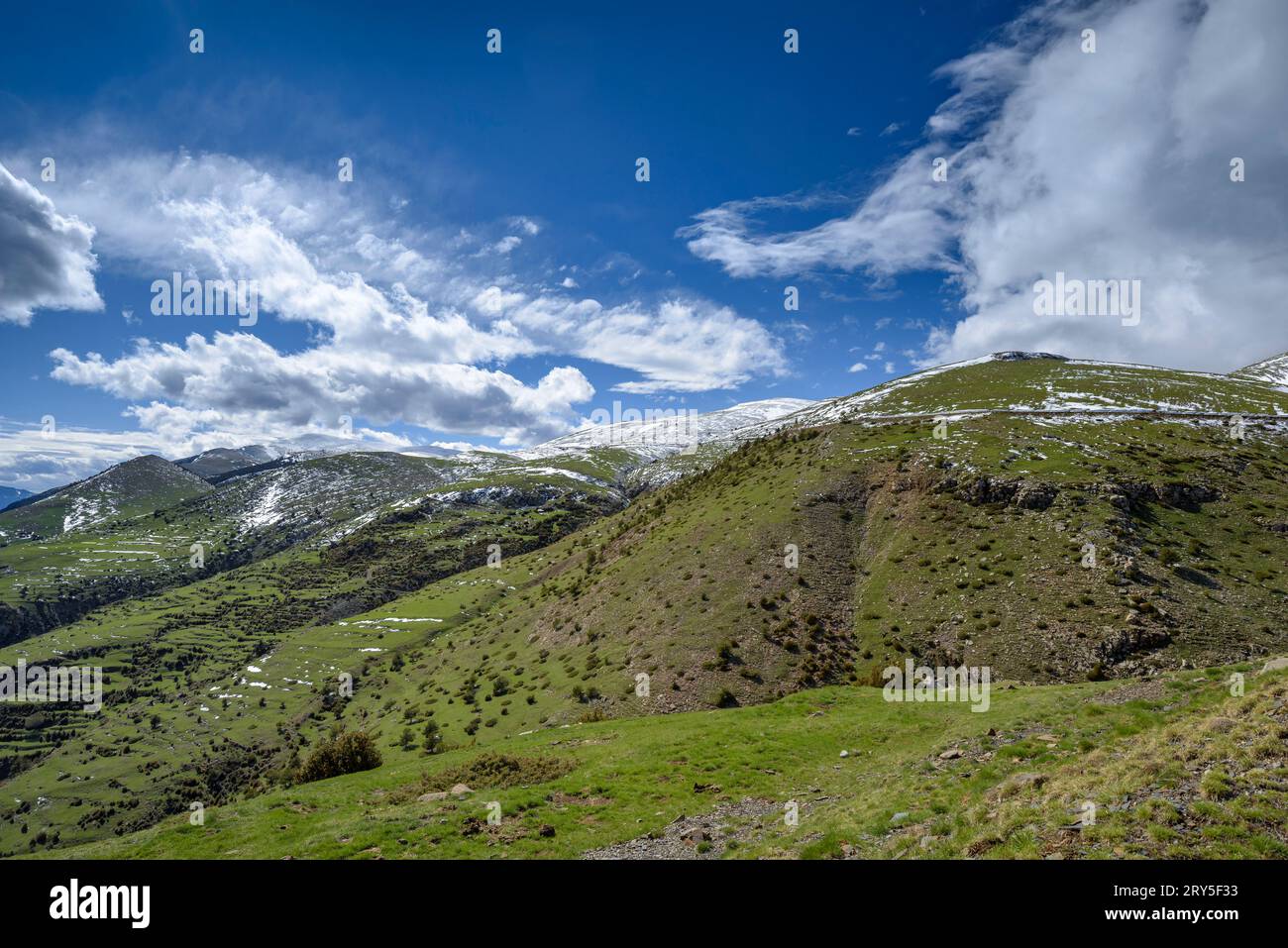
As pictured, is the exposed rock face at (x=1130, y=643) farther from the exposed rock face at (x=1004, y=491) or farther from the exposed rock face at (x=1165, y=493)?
the exposed rock face at (x=1165, y=493)

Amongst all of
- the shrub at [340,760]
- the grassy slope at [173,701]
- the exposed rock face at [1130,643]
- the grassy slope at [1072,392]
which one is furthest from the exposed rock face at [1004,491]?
the grassy slope at [173,701]

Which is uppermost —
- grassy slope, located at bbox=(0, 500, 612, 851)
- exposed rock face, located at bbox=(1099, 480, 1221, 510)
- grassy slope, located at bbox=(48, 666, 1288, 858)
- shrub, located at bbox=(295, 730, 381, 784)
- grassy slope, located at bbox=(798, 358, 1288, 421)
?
grassy slope, located at bbox=(798, 358, 1288, 421)

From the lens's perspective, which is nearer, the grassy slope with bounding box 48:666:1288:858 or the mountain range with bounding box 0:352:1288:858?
the grassy slope with bounding box 48:666:1288:858

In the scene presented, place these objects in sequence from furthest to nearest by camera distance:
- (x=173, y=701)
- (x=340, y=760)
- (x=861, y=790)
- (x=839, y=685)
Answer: (x=173, y=701)
(x=839, y=685)
(x=340, y=760)
(x=861, y=790)

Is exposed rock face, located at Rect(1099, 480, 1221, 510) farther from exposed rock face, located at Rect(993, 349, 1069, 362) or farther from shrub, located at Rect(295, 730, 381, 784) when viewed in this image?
exposed rock face, located at Rect(993, 349, 1069, 362)

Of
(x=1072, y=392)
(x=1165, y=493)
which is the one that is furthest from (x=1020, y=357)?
(x=1165, y=493)

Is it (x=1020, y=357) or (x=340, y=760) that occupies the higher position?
(x=1020, y=357)

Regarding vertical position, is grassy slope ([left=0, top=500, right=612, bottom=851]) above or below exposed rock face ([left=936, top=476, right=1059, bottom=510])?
below

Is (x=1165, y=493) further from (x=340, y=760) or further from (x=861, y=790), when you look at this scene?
(x=340, y=760)

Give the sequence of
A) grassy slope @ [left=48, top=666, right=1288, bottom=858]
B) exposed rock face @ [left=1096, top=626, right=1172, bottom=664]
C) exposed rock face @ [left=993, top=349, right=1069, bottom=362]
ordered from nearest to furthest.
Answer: grassy slope @ [left=48, top=666, right=1288, bottom=858] < exposed rock face @ [left=1096, top=626, right=1172, bottom=664] < exposed rock face @ [left=993, top=349, right=1069, bottom=362]

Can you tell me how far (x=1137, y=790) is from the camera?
13.4 metres

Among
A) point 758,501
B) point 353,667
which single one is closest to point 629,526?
point 758,501

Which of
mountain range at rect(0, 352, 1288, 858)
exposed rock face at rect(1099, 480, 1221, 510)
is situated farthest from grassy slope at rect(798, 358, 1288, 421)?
exposed rock face at rect(1099, 480, 1221, 510)

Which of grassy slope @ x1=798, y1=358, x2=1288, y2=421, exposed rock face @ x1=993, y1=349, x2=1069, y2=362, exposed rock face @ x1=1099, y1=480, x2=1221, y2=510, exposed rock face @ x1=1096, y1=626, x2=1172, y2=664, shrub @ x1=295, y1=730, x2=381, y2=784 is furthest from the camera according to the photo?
exposed rock face @ x1=993, y1=349, x2=1069, y2=362
